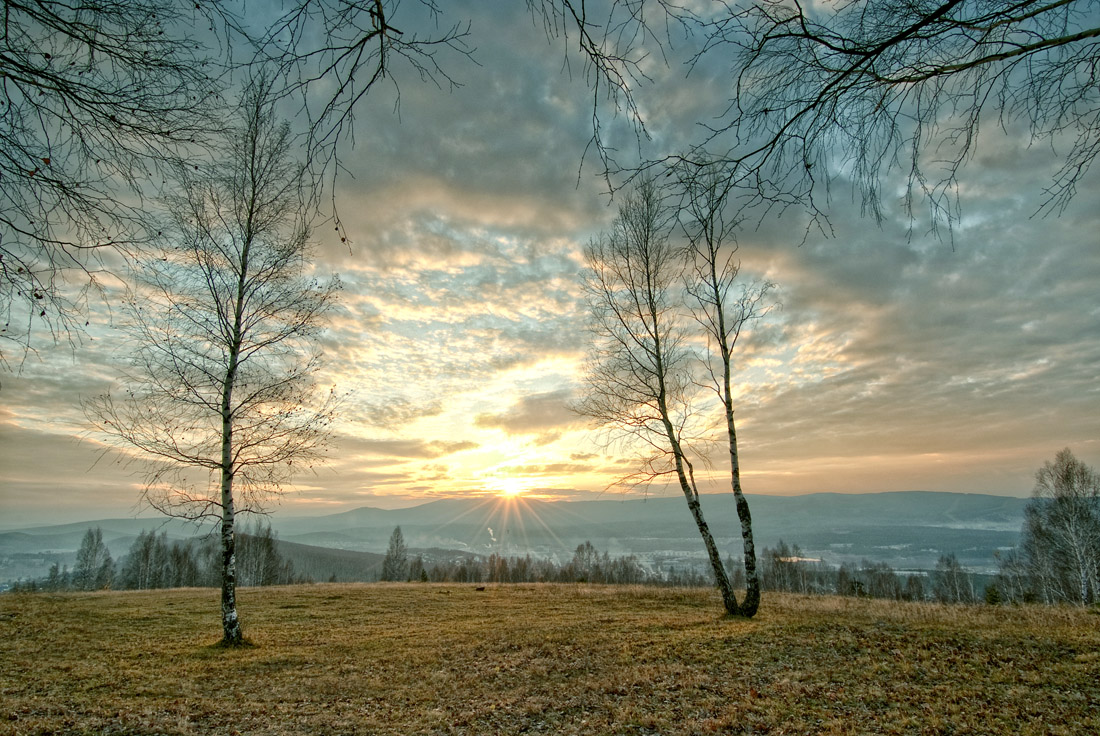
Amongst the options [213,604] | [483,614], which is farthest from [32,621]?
[483,614]

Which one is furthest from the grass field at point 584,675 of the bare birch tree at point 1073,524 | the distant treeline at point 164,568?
the distant treeline at point 164,568

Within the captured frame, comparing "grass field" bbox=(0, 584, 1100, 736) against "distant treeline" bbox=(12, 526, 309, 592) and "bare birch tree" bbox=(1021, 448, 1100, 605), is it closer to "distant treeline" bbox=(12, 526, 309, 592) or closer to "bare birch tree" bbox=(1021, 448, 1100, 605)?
"bare birch tree" bbox=(1021, 448, 1100, 605)

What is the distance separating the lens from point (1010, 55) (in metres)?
2.40

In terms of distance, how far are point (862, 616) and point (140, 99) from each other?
15.7 metres

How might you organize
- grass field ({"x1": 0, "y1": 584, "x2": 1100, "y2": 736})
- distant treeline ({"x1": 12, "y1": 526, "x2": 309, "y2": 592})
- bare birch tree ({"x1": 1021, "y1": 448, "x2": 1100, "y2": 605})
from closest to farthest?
1. grass field ({"x1": 0, "y1": 584, "x2": 1100, "y2": 736})
2. bare birch tree ({"x1": 1021, "y1": 448, "x2": 1100, "y2": 605})
3. distant treeline ({"x1": 12, "y1": 526, "x2": 309, "y2": 592})

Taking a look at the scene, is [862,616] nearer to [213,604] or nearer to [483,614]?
[483,614]

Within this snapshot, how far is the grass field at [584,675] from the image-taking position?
5910 millimetres

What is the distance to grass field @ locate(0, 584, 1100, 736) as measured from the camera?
5.91 m

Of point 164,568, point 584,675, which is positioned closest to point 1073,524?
point 584,675

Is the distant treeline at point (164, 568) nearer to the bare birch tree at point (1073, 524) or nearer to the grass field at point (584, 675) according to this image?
the grass field at point (584, 675)

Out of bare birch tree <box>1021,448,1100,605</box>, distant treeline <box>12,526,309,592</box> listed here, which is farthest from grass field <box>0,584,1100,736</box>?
distant treeline <box>12,526,309,592</box>

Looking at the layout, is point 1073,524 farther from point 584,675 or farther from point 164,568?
point 164,568

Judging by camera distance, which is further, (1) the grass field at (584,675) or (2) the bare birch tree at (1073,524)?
(2) the bare birch tree at (1073,524)

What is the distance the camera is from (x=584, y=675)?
802 centimetres
